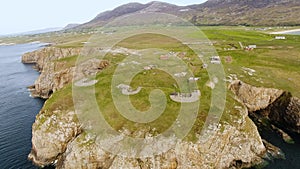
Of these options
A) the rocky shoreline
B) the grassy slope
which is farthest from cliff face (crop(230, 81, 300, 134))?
the grassy slope

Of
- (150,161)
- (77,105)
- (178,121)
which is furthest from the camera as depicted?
(77,105)

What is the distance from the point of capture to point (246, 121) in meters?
41.3

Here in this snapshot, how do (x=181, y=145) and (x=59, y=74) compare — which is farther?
(x=59, y=74)

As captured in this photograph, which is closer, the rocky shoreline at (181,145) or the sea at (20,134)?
the rocky shoreline at (181,145)

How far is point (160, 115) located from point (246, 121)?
16533mm

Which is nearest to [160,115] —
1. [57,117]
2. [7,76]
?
[57,117]

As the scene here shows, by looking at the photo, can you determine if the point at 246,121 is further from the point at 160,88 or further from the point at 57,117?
the point at 57,117

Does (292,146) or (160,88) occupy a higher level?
(160,88)

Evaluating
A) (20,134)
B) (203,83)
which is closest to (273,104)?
(203,83)

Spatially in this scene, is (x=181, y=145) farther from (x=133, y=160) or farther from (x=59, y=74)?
(x=59, y=74)

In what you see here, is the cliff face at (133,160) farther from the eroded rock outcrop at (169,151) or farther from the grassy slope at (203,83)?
the grassy slope at (203,83)

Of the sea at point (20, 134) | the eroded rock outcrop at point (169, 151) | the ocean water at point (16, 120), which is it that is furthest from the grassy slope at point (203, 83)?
the ocean water at point (16, 120)

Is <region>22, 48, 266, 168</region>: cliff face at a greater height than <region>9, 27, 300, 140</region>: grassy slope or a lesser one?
lesser

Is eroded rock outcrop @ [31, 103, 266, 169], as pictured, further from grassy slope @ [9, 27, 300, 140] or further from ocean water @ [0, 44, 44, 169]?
ocean water @ [0, 44, 44, 169]
